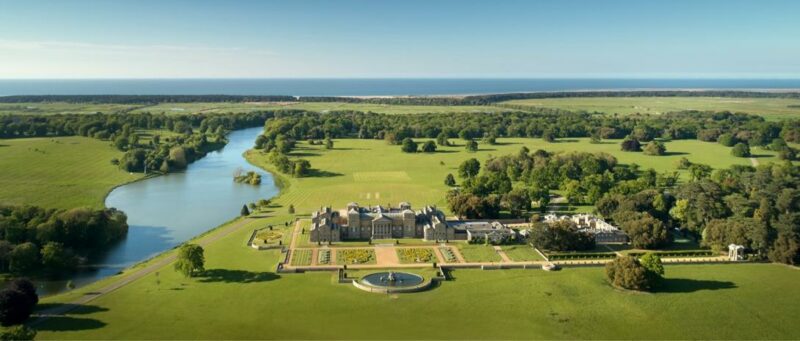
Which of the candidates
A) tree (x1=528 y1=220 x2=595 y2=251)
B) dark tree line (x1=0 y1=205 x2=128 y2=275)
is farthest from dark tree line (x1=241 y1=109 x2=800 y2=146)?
dark tree line (x1=0 y1=205 x2=128 y2=275)

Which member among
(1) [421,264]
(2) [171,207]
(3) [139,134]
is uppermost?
(3) [139,134]

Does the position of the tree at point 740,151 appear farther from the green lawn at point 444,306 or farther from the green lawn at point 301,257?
the green lawn at point 301,257

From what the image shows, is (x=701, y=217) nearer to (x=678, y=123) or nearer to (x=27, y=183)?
(x=27, y=183)

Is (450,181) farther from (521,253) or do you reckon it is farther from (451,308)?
(451,308)

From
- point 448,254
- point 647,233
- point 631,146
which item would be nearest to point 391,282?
point 448,254

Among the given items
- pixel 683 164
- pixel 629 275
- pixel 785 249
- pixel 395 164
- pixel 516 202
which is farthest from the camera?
pixel 395 164

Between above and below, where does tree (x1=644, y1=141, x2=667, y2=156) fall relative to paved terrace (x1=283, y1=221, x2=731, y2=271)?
above

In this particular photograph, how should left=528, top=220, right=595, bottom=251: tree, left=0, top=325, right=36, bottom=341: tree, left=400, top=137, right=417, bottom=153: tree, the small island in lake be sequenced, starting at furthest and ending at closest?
left=400, top=137, right=417, bottom=153: tree → the small island in lake → left=528, top=220, right=595, bottom=251: tree → left=0, top=325, right=36, bottom=341: tree

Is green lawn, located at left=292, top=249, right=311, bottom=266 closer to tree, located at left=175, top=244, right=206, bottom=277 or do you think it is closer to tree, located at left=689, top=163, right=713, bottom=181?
tree, located at left=175, top=244, right=206, bottom=277
